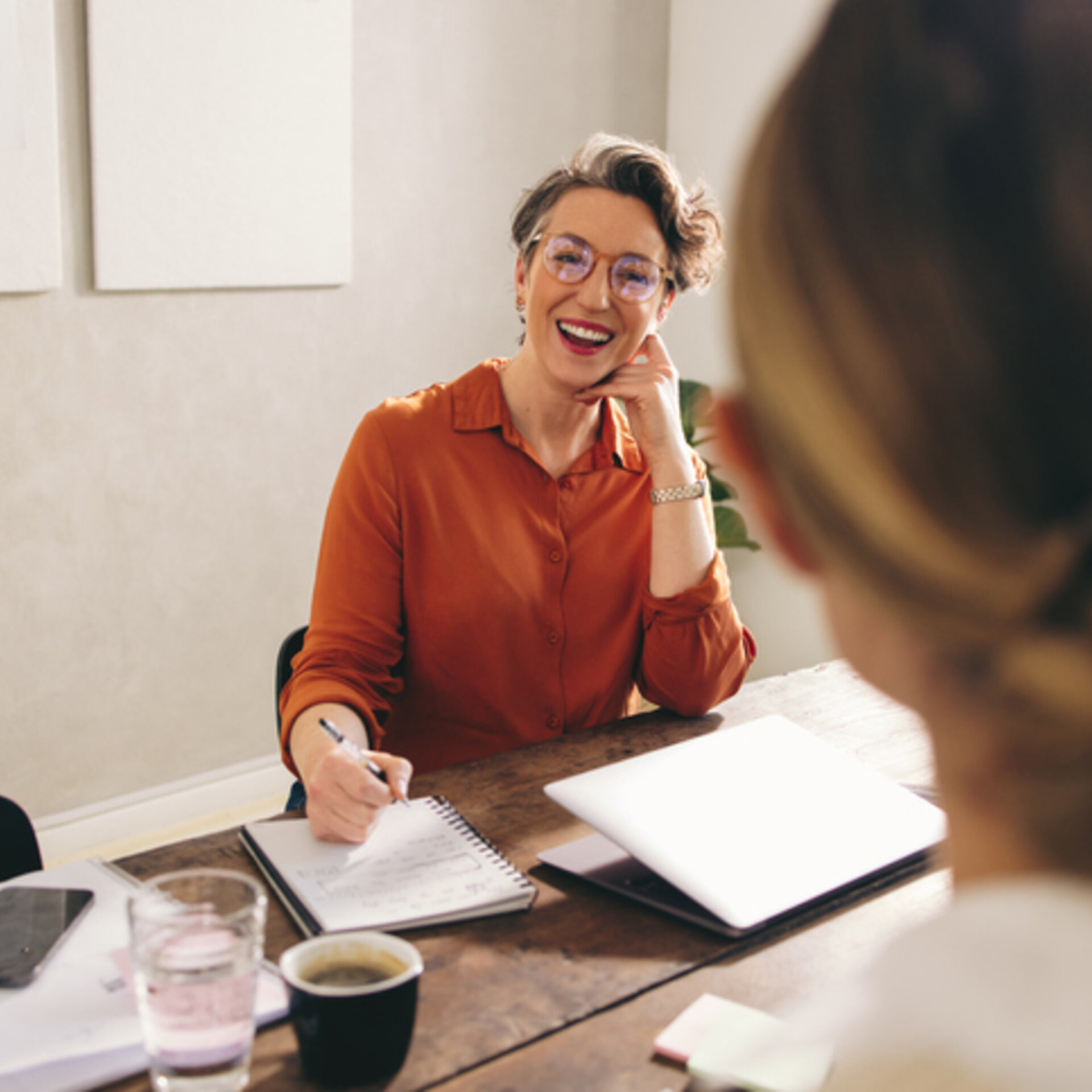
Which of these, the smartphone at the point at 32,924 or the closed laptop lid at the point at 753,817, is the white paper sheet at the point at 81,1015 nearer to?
the smartphone at the point at 32,924

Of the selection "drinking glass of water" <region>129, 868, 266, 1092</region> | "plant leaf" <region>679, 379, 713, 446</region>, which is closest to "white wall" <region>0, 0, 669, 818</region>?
"plant leaf" <region>679, 379, 713, 446</region>

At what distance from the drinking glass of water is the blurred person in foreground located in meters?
0.53

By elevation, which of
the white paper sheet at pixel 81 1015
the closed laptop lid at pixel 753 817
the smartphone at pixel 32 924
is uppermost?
the closed laptop lid at pixel 753 817

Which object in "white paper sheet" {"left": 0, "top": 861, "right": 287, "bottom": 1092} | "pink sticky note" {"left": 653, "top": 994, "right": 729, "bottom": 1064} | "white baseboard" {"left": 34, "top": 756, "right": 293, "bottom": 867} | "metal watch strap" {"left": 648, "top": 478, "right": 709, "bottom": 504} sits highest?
"metal watch strap" {"left": 648, "top": 478, "right": 709, "bottom": 504}

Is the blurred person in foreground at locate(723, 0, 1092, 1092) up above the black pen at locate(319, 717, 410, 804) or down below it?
above

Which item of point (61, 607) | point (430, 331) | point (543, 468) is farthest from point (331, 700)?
point (430, 331)

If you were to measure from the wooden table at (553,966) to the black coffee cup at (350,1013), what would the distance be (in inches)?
0.9

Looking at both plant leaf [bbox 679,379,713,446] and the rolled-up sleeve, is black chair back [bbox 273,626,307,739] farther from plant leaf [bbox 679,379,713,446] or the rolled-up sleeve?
plant leaf [bbox 679,379,713,446]

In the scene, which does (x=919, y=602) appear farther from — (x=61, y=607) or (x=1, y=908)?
(x=61, y=607)

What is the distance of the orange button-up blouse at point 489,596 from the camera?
1.61 meters

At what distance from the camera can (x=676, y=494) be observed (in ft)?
5.53

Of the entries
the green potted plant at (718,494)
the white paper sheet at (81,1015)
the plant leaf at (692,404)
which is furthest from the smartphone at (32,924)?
the green potted plant at (718,494)

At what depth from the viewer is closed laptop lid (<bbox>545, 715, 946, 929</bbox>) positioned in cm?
109

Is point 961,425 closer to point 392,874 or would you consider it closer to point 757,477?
point 757,477
